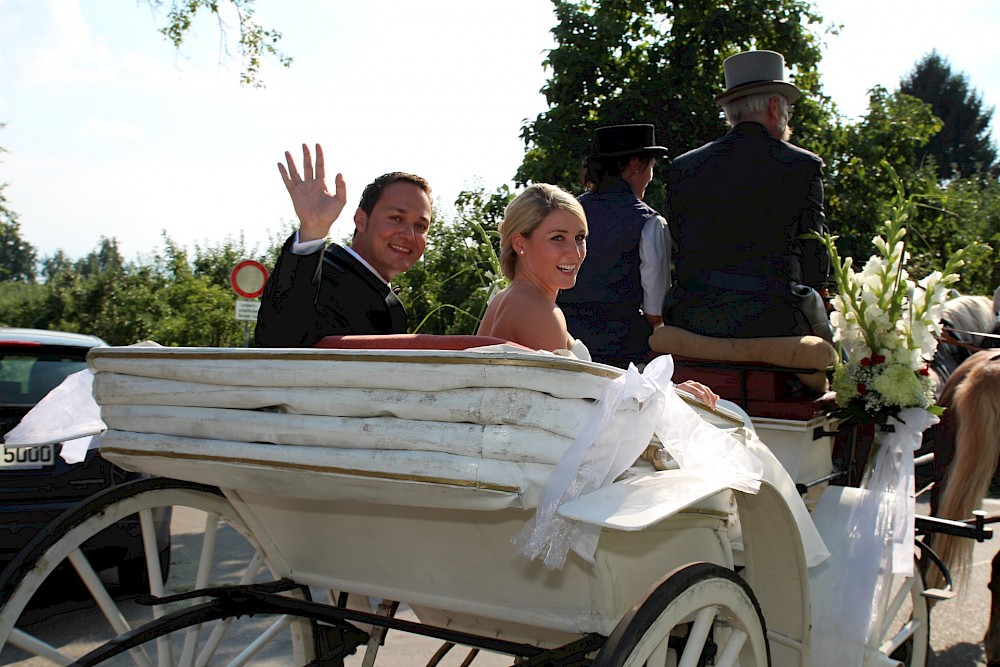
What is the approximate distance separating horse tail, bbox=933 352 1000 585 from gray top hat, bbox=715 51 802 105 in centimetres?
154

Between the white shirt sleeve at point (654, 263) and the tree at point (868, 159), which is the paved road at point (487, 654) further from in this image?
the tree at point (868, 159)

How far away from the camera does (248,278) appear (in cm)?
1047

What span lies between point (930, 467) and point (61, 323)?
26.7 m

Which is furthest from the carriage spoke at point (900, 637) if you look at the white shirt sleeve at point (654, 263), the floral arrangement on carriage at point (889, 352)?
the white shirt sleeve at point (654, 263)

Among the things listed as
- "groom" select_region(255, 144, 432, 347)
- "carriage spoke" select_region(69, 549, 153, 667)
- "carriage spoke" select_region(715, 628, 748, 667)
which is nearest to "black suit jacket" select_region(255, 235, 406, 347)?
"groom" select_region(255, 144, 432, 347)

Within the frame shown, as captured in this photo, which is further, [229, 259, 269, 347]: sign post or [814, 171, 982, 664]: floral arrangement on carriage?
[229, 259, 269, 347]: sign post

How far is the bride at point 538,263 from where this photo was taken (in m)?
2.23

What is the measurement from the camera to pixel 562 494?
1.48 metres

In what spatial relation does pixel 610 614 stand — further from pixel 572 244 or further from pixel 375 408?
pixel 572 244

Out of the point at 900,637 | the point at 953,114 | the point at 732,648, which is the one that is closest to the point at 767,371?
the point at 900,637

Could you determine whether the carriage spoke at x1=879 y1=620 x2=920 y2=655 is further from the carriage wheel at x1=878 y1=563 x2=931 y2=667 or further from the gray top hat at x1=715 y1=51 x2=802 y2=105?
the gray top hat at x1=715 y1=51 x2=802 y2=105

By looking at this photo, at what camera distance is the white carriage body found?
1478 millimetres

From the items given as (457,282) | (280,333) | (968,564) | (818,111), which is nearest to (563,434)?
(280,333)

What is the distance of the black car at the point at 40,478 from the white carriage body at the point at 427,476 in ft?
7.40
